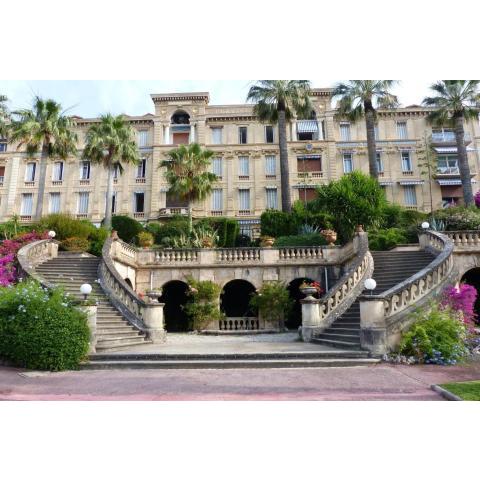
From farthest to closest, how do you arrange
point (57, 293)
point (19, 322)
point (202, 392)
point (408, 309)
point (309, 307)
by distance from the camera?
1. point (309, 307)
2. point (408, 309)
3. point (57, 293)
4. point (19, 322)
5. point (202, 392)

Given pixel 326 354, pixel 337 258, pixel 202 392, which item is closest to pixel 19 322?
pixel 202 392

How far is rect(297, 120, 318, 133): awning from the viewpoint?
1571 inches

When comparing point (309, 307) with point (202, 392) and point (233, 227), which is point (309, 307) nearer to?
point (202, 392)

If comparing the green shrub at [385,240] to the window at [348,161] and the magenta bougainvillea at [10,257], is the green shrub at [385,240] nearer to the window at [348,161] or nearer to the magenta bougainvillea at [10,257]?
the magenta bougainvillea at [10,257]

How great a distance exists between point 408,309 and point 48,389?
8.59 metres

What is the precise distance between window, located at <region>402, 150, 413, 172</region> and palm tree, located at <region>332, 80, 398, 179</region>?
8023 mm

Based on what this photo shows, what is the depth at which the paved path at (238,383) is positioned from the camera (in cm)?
734

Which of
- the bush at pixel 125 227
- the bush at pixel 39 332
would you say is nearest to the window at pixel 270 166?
the bush at pixel 125 227

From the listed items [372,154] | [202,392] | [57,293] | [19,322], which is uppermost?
[372,154]

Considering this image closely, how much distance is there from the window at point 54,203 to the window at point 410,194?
103 feet

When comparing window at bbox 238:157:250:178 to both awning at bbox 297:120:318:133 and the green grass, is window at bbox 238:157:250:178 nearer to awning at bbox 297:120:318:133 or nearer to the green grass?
awning at bbox 297:120:318:133

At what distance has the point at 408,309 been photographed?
11.2 m

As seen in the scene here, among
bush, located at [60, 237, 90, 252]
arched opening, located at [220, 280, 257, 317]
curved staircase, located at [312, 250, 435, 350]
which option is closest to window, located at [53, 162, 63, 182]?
bush, located at [60, 237, 90, 252]

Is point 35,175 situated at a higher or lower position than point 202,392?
higher
